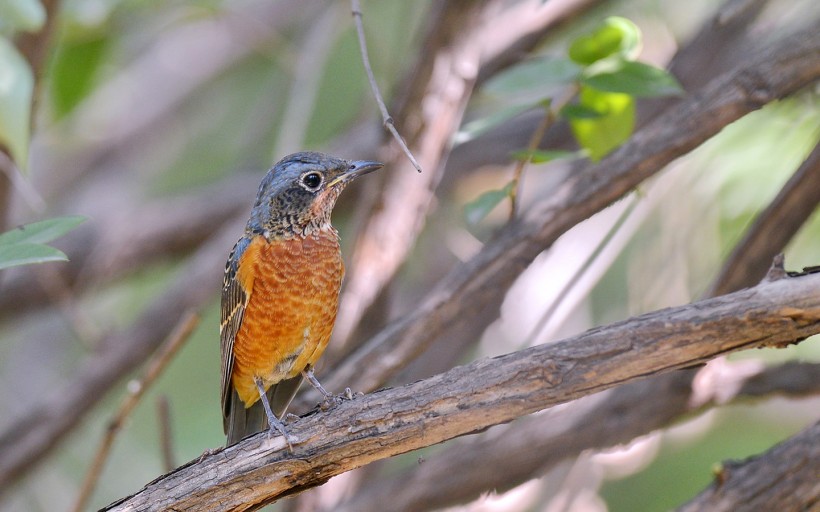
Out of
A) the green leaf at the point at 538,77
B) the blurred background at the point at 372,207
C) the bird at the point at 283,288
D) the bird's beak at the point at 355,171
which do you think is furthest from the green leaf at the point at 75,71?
the green leaf at the point at 538,77

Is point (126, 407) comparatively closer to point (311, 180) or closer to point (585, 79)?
point (311, 180)

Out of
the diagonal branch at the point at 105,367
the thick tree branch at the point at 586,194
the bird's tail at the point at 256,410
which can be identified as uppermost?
the diagonal branch at the point at 105,367

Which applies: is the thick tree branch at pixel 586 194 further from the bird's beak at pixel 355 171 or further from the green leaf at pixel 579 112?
the bird's beak at pixel 355 171

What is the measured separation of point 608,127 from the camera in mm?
4512

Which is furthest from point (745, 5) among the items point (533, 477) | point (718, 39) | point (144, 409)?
point (144, 409)

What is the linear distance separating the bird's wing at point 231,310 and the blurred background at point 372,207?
35cm

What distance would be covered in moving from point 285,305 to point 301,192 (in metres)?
0.61

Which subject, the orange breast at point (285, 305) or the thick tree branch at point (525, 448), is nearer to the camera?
the orange breast at point (285, 305)

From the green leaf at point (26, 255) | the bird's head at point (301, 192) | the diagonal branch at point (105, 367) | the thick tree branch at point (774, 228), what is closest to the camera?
the green leaf at point (26, 255)

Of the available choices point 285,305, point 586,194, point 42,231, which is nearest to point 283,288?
point 285,305

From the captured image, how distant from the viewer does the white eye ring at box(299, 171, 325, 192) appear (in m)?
4.78

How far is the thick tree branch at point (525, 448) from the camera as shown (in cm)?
492

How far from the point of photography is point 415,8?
10.1m

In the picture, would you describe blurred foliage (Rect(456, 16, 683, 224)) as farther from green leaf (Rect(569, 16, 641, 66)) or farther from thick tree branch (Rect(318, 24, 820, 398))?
thick tree branch (Rect(318, 24, 820, 398))
